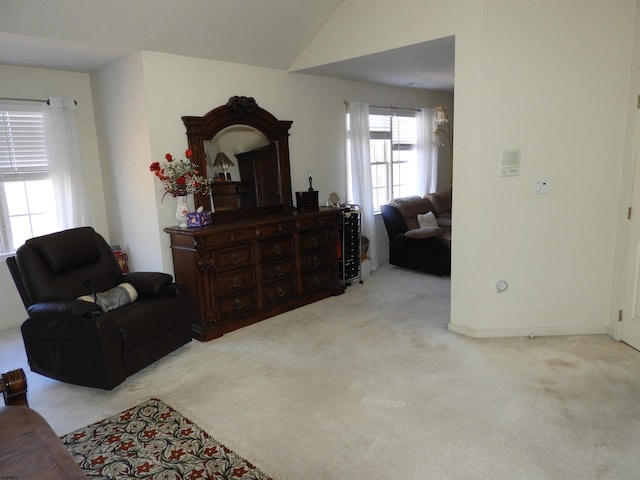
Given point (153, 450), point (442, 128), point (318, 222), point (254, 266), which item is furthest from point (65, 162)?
point (442, 128)

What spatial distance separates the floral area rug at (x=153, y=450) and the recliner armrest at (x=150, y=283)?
1.01 m

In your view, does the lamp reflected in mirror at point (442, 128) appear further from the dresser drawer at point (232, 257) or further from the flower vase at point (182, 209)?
the flower vase at point (182, 209)

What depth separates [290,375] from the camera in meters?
3.08

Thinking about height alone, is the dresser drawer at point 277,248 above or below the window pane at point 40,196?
below

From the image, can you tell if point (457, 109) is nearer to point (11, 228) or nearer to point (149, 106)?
point (149, 106)

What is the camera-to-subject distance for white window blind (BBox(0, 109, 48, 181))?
398 centimetres

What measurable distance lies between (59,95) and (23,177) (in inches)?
33.2

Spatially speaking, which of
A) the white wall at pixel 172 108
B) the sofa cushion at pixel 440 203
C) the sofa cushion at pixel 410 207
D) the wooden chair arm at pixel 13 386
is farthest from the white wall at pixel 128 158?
the sofa cushion at pixel 440 203

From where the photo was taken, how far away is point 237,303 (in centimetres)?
391

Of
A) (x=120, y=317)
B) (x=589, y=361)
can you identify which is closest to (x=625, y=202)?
(x=589, y=361)

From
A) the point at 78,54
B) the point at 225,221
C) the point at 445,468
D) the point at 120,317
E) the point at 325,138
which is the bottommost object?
the point at 445,468

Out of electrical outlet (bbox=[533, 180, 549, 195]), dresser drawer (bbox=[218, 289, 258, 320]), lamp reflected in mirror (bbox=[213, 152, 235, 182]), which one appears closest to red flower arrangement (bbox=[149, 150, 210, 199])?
lamp reflected in mirror (bbox=[213, 152, 235, 182])

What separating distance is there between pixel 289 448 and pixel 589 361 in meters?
2.22

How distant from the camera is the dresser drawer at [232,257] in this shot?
3715 mm
